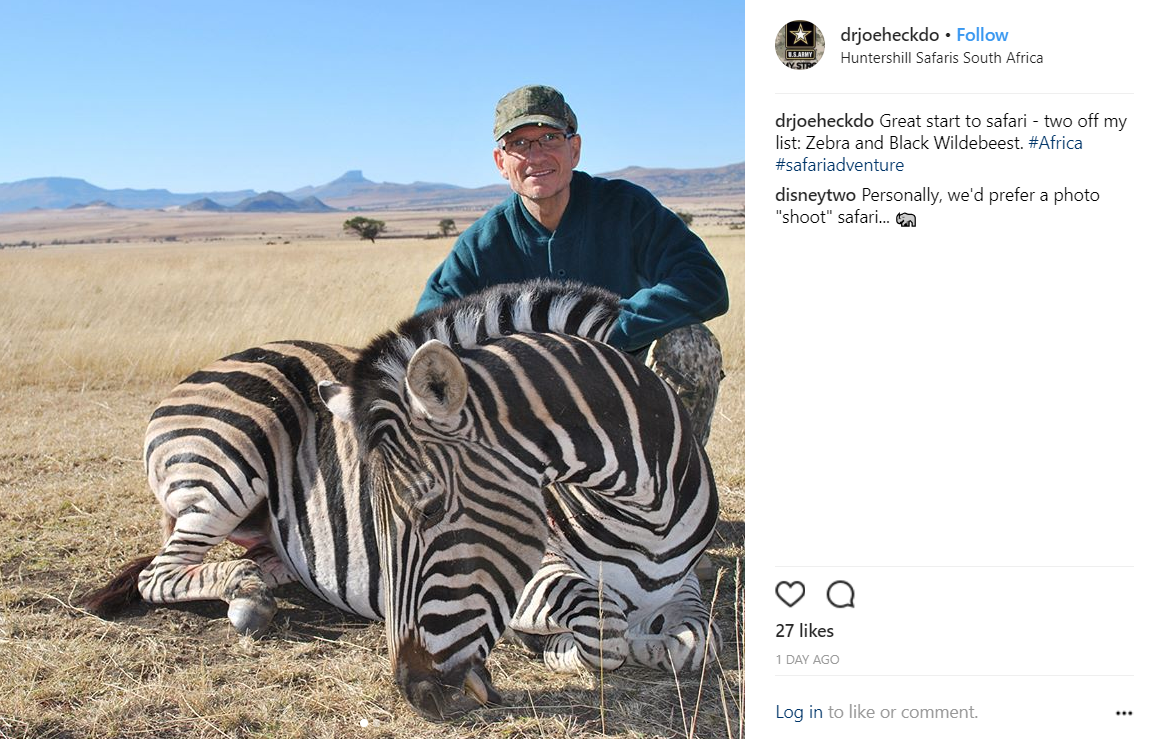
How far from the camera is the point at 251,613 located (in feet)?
14.3

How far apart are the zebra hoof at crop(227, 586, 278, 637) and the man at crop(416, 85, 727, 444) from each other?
1685 mm

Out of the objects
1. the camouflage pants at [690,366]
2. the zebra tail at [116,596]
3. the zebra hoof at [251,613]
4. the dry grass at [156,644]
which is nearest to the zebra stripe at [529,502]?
the dry grass at [156,644]

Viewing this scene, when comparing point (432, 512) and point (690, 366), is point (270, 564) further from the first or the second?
point (690, 366)

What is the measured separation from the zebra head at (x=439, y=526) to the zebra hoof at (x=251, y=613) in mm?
1485

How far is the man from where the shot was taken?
16.8 ft

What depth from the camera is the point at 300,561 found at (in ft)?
14.8

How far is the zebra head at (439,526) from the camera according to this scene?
9.96ft

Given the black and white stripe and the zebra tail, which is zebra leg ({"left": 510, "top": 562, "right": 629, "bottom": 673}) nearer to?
the black and white stripe

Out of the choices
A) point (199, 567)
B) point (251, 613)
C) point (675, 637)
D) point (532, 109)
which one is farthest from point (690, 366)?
point (199, 567)
